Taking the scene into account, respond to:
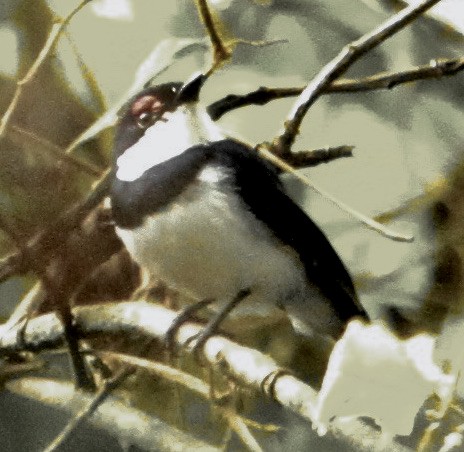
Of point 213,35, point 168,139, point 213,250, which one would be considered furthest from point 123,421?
point 213,35

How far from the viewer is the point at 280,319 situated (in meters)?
0.87

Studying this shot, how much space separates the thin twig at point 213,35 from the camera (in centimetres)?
89

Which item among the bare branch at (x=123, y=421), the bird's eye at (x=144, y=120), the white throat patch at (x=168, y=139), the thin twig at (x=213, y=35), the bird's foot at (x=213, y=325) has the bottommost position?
the bare branch at (x=123, y=421)

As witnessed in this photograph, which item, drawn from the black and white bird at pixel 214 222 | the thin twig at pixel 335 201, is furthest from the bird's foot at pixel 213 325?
the thin twig at pixel 335 201

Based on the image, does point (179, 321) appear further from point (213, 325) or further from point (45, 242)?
point (45, 242)

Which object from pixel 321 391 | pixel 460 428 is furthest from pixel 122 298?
pixel 460 428

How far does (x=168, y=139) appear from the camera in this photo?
90 cm

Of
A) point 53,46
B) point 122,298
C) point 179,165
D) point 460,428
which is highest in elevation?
point 53,46

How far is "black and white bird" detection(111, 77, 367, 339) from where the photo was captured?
0.87 metres

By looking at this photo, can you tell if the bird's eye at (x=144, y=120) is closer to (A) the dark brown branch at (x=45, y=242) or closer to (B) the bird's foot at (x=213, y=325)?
(A) the dark brown branch at (x=45, y=242)

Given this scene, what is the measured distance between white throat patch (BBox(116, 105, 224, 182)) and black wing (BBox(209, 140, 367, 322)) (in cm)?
3

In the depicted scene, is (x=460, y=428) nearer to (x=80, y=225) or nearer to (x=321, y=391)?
(x=321, y=391)

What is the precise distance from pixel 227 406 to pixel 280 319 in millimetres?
107

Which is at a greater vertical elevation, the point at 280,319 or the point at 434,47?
the point at 434,47
